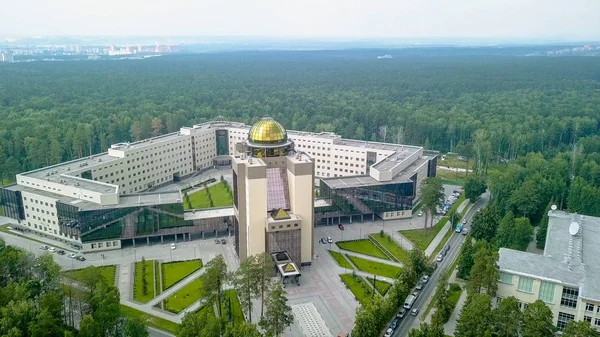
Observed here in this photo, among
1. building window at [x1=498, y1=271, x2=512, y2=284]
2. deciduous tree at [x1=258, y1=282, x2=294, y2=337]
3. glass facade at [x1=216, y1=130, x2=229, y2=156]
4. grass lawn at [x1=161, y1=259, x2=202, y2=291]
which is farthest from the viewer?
glass facade at [x1=216, y1=130, x2=229, y2=156]

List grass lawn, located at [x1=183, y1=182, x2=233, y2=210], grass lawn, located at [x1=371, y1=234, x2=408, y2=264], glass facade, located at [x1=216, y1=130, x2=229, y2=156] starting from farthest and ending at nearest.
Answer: glass facade, located at [x1=216, y1=130, x2=229, y2=156] < grass lawn, located at [x1=183, y1=182, x2=233, y2=210] < grass lawn, located at [x1=371, y1=234, x2=408, y2=264]

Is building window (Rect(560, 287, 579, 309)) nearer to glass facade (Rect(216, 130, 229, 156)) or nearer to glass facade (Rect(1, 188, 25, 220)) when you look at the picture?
glass facade (Rect(1, 188, 25, 220))

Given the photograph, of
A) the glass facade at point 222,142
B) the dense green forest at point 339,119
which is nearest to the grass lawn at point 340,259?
the dense green forest at point 339,119

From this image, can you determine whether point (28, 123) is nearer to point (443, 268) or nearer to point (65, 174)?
point (65, 174)

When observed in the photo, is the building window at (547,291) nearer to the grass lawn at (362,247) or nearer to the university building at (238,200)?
the grass lawn at (362,247)

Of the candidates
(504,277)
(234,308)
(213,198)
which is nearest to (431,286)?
(504,277)

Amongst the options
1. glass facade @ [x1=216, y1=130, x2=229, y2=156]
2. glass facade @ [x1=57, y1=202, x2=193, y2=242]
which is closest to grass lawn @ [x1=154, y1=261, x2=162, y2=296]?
glass facade @ [x1=57, y1=202, x2=193, y2=242]
